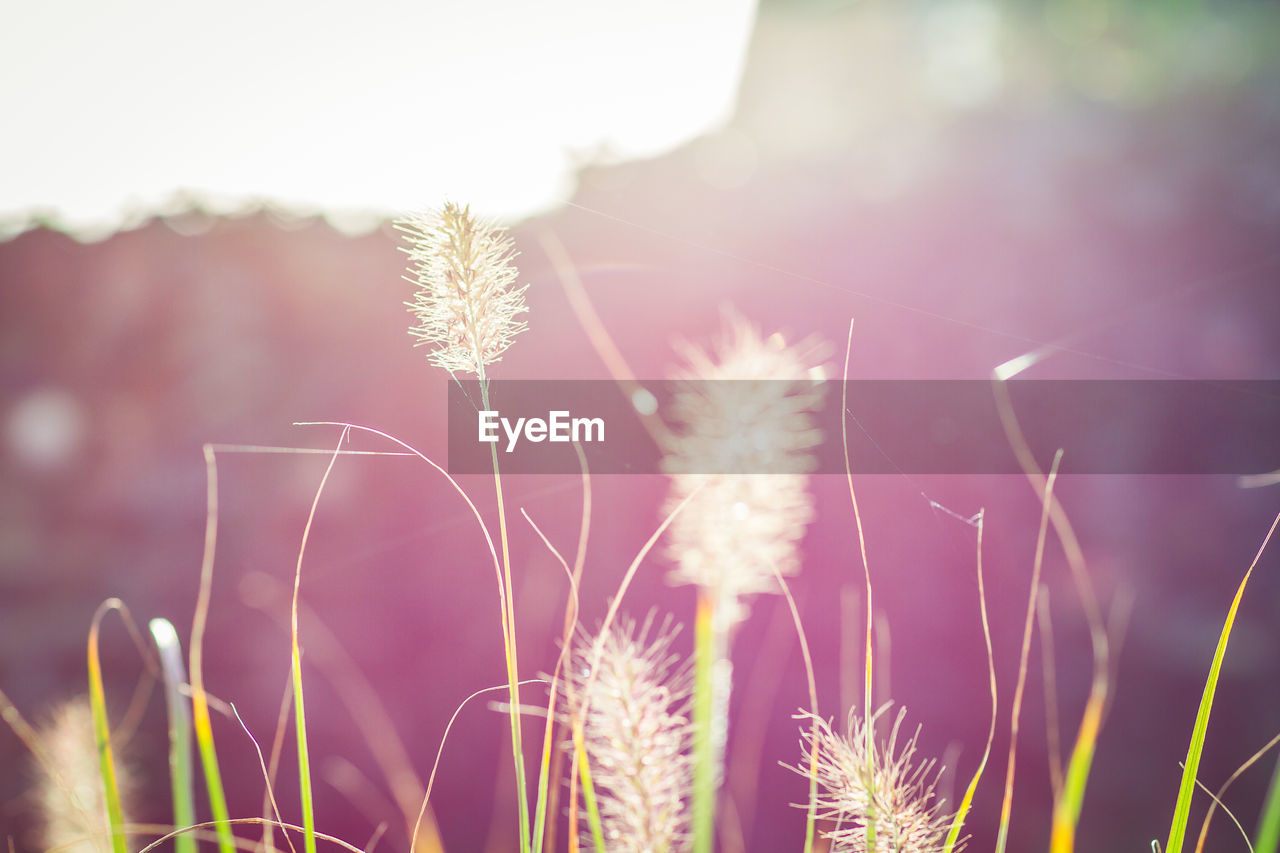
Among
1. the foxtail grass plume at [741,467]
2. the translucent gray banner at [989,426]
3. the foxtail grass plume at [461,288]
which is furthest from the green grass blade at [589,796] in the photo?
the translucent gray banner at [989,426]

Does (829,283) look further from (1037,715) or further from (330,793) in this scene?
(330,793)

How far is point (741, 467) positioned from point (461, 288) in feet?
0.87

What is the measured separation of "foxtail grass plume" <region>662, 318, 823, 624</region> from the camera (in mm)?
430

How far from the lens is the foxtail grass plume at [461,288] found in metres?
0.53

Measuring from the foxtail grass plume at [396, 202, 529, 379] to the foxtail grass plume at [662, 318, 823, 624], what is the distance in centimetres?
16

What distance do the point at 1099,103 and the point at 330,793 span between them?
3244mm

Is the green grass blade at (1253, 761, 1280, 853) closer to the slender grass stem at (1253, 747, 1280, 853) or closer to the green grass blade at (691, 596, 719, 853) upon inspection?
the slender grass stem at (1253, 747, 1280, 853)

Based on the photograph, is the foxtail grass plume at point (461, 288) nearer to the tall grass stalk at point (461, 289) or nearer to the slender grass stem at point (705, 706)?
the tall grass stalk at point (461, 289)

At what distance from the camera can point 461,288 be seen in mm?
533

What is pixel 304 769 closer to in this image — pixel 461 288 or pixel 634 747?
pixel 634 747

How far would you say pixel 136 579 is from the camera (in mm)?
2229

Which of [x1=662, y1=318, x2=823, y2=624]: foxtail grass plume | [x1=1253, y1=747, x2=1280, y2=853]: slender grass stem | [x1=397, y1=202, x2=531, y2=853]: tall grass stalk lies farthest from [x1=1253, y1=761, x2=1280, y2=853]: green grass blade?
[x1=397, y1=202, x2=531, y2=853]: tall grass stalk

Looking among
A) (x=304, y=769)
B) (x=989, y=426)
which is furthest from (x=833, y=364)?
(x=304, y=769)

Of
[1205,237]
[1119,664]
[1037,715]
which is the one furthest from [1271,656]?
[1205,237]
